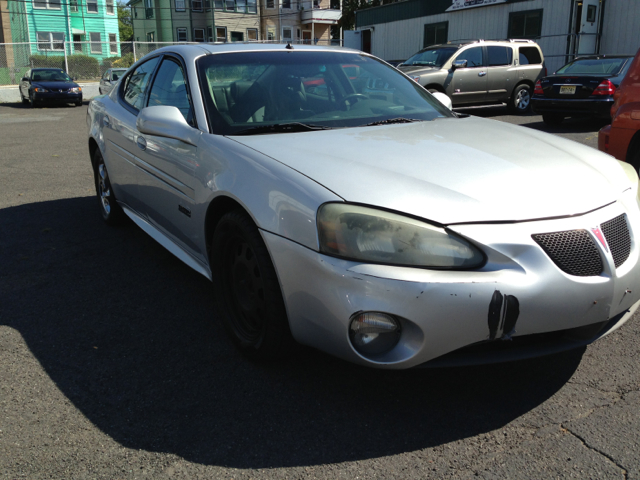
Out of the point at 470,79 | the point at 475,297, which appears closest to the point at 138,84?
the point at 475,297

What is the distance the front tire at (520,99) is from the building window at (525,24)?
9340 millimetres

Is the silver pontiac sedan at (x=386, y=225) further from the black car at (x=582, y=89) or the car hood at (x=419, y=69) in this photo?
the car hood at (x=419, y=69)

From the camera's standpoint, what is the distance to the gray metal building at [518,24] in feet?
69.5

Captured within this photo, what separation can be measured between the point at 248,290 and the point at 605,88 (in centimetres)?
1094

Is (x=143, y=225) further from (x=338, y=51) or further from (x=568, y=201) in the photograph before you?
(x=568, y=201)

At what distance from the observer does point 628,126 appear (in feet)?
17.2

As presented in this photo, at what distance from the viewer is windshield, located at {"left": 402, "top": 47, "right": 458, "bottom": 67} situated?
577 inches

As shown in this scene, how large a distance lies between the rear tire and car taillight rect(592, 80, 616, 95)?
3.62 feet

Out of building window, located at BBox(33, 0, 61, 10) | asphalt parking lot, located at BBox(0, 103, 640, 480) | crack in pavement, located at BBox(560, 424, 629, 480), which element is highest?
building window, located at BBox(33, 0, 61, 10)

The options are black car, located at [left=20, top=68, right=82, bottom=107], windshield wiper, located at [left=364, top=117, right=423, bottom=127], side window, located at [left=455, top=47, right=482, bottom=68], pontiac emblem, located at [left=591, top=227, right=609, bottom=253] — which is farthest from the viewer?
black car, located at [left=20, top=68, right=82, bottom=107]

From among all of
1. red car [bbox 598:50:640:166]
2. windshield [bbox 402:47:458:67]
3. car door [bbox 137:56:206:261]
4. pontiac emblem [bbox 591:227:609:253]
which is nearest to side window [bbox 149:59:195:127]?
car door [bbox 137:56:206:261]

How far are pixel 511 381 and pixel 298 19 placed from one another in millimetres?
51337

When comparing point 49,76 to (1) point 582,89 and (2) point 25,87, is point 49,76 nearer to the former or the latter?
(2) point 25,87

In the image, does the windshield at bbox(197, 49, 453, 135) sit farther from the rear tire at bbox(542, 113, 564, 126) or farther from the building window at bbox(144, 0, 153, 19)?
the building window at bbox(144, 0, 153, 19)
